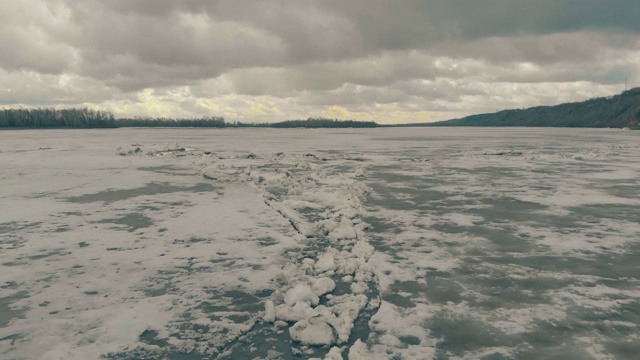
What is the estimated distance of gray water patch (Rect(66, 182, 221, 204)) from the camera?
363 inches

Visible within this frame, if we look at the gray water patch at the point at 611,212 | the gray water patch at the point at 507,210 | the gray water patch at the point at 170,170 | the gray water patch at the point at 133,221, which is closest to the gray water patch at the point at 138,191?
the gray water patch at the point at 133,221

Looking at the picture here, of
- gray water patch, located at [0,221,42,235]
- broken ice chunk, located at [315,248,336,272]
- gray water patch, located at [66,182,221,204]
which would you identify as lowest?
gray water patch, located at [66,182,221,204]

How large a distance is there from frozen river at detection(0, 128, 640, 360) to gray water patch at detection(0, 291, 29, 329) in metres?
0.03

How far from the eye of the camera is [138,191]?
10.4 m

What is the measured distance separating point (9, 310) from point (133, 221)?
11.3 feet

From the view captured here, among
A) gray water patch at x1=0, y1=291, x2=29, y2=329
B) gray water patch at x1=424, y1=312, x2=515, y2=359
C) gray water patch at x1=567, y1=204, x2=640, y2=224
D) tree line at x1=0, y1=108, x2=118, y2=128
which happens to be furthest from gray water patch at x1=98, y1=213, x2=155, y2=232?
tree line at x1=0, y1=108, x2=118, y2=128

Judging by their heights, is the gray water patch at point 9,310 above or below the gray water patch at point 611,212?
below

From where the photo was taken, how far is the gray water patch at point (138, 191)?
9.22 m

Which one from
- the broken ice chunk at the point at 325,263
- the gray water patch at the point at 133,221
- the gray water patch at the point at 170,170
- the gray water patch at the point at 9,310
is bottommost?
the gray water patch at the point at 170,170

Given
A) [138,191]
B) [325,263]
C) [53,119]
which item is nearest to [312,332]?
[325,263]

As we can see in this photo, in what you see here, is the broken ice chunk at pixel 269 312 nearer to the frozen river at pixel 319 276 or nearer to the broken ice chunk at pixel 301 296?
the frozen river at pixel 319 276

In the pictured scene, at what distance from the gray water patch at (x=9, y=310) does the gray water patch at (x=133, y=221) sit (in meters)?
2.52

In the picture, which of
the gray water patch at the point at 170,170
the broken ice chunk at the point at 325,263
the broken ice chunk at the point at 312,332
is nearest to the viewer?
the broken ice chunk at the point at 312,332

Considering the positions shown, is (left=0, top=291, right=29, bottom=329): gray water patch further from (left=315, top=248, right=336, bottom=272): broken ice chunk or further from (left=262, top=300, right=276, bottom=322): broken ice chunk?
(left=315, top=248, right=336, bottom=272): broken ice chunk
